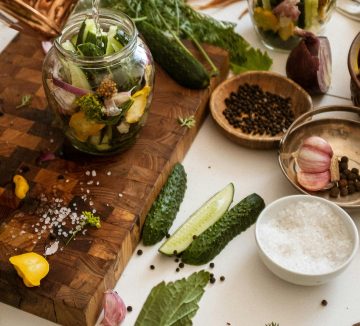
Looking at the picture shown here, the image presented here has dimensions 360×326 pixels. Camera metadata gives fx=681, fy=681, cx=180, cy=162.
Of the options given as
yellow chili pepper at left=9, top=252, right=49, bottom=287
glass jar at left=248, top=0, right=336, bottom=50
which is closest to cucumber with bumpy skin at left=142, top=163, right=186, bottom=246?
yellow chili pepper at left=9, top=252, right=49, bottom=287

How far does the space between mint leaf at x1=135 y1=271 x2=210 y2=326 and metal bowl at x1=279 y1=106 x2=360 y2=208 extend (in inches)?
14.1

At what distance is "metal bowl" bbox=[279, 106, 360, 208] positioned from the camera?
1563 millimetres

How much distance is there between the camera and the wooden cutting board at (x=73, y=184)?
1316mm

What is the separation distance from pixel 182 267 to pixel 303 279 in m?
0.25

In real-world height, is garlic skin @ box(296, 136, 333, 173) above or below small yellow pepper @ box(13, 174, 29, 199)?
above

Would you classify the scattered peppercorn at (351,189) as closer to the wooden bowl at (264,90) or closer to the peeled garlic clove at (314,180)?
the peeled garlic clove at (314,180)

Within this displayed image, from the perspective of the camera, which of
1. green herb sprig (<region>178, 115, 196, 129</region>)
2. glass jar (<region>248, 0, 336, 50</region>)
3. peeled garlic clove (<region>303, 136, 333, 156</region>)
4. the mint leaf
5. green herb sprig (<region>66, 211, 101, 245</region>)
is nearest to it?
the mint leaf

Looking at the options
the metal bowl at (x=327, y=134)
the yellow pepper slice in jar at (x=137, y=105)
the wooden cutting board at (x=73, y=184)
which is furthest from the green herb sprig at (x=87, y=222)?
the metal bowl at (x=327, y=134)

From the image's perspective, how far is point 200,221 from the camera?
4.79ft

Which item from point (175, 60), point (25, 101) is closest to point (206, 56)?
point (175, 60)

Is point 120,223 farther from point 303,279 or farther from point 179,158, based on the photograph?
point 303,279

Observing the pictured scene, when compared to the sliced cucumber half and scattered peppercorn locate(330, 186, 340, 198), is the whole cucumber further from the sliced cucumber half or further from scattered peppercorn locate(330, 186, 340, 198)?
scattered peppercorn locate(330, 186, 340, 198)

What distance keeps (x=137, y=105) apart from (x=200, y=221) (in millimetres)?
282

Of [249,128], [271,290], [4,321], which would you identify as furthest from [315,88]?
[4,321]
